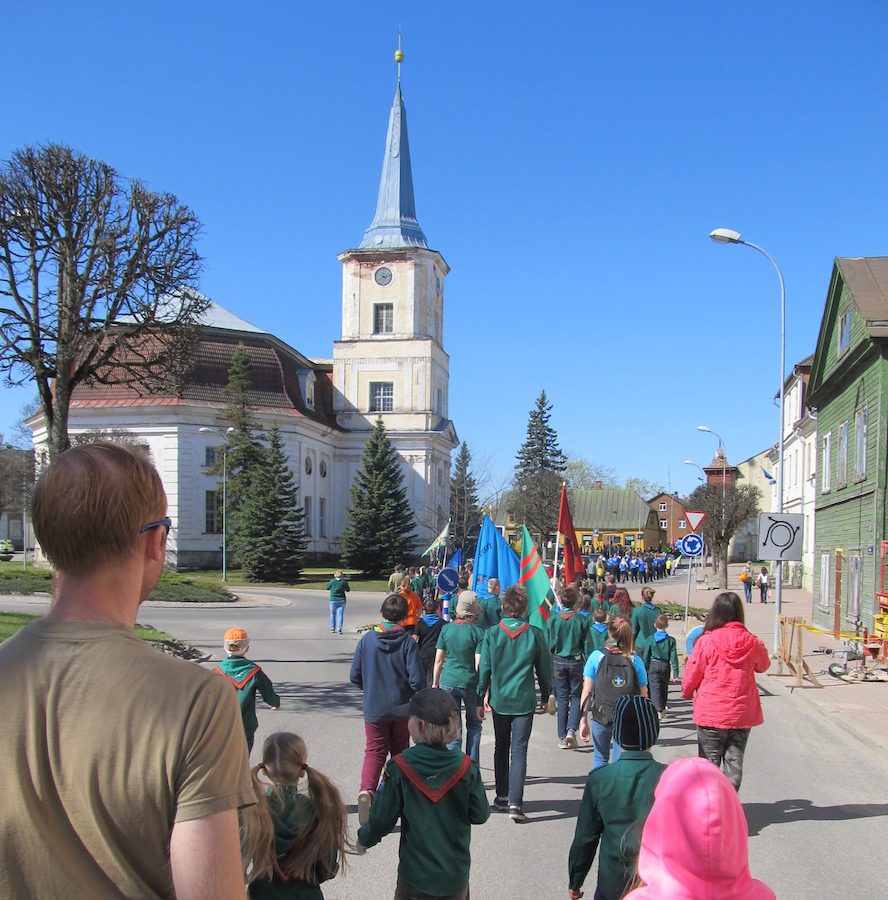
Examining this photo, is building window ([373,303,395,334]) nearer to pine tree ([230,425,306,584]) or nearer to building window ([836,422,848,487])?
pine tree ([230,425,306,584])

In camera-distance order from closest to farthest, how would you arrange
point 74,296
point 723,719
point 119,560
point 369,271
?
point 119,560
point 723,719
point 74,296
point 369,271

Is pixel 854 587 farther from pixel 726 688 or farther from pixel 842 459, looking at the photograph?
pixel 726 688

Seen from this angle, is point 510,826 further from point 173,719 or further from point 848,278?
point 848,278

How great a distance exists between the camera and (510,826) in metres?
7.60

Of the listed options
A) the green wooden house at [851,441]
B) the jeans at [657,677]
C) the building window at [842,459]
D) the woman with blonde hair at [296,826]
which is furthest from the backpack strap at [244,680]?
the building window at [842,459]

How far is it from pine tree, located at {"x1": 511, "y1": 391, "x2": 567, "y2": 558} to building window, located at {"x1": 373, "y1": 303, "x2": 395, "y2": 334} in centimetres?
2003

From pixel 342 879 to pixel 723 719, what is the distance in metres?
3.24

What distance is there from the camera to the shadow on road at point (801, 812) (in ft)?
26.2

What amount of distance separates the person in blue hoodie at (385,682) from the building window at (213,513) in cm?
4907

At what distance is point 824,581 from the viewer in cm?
2892

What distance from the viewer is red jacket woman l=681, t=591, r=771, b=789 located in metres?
7.54

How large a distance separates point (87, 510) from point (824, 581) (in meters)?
29.9

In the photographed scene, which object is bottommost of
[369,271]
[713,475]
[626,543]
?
[626,543]

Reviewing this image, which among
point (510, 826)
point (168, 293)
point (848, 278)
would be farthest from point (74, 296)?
point (848, 278)
